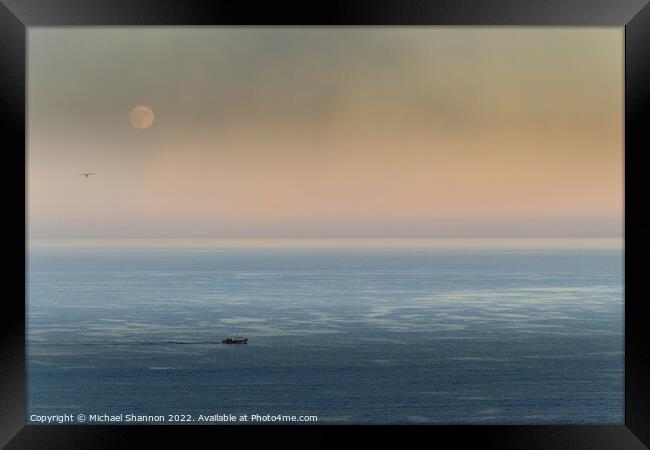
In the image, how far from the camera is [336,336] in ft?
105

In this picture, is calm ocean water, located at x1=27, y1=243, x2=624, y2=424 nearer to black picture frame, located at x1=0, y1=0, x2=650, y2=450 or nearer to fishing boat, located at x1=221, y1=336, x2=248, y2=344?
fishing boat, located at x1=221, y1=336, x2=248, y2=344

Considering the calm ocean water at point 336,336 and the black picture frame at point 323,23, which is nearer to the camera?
the black picture frame at point 323,23

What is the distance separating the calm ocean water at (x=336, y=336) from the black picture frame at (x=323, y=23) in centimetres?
2240

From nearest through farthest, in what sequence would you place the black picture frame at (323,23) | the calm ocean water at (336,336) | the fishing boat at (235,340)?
1. the black picture frame at (323,23)
2. the calm ocean water at (336,336)
3. the fishing boat at (235,340)

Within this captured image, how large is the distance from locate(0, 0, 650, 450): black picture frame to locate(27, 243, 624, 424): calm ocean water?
22.4 m

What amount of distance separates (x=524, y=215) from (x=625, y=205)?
125 feet

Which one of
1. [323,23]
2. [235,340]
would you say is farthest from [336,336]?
[323,23]

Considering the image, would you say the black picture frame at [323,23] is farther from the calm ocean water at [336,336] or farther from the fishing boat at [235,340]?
the fishing boat at [235,340]

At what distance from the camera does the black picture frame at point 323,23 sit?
8.37 ft

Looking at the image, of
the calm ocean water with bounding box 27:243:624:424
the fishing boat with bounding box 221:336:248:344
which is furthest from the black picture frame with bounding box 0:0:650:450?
the fishing boat with bounding box 221:336:248:344

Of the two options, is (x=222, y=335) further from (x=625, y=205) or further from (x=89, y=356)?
(x=625, y=205)

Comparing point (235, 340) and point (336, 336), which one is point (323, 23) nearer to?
point (235, 340)

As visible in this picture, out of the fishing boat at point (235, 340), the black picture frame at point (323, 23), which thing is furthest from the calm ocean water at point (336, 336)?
the black picture frame at point (323, 23)

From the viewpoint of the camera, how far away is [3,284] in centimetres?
257
